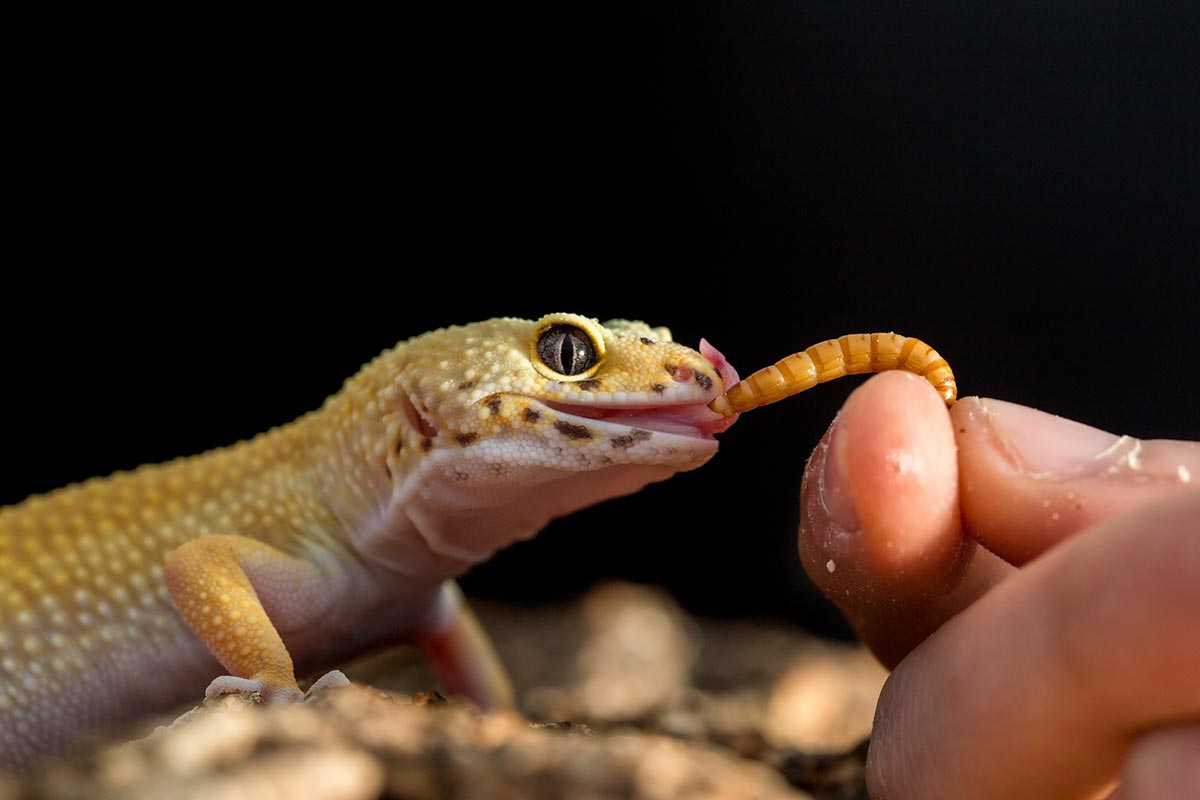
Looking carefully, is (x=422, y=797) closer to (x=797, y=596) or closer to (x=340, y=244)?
(x=340, y=244)

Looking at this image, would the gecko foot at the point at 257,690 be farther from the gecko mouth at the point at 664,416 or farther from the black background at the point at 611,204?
the black background at the point at 611,204

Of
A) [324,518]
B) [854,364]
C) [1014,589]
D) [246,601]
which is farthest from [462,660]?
[1014,589]

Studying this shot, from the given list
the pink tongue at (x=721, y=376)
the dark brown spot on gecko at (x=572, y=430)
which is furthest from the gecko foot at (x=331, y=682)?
the pink tongue at (x=721, y=376)

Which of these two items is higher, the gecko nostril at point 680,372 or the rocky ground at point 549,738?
the gecko nostril at point 680,372

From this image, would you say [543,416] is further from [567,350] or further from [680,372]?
[680,372]

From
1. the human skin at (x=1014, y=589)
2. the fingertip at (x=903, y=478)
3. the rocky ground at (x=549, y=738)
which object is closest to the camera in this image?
the rocky ground at (x=549, y=738)

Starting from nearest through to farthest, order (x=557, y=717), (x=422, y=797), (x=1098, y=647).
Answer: (x=422, y=797)
(x=1098, y=647)
(x=557, y=717)

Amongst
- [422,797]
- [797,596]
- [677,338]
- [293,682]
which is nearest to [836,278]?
[677,338]
